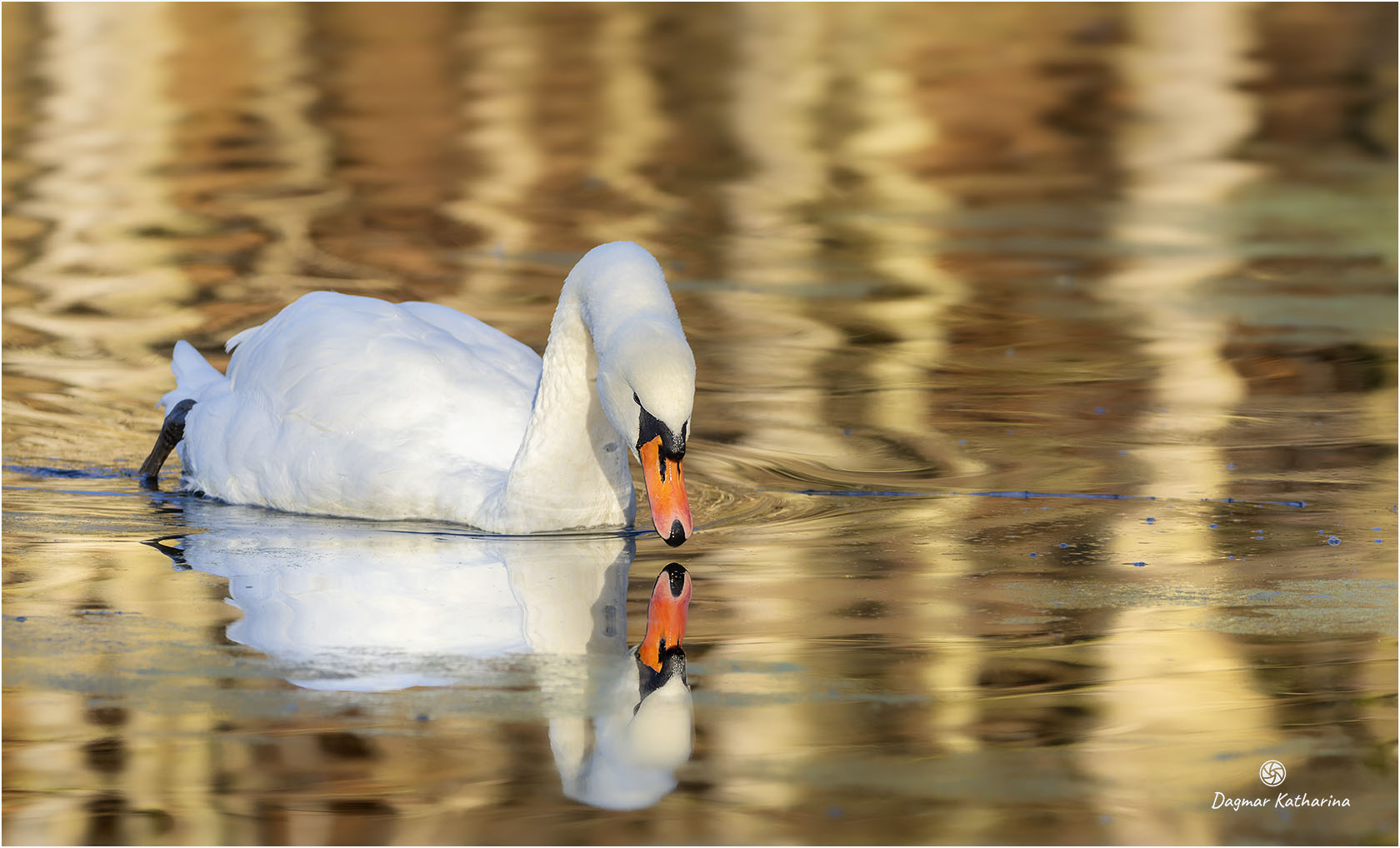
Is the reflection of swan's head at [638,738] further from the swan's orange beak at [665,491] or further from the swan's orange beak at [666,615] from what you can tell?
the swan's orange beak at [665,491]

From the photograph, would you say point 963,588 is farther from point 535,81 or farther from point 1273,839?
point 535,81

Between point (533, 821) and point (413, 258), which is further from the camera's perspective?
point (413, 258)

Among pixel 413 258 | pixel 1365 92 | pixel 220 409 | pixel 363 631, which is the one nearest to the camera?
pixel 363 631

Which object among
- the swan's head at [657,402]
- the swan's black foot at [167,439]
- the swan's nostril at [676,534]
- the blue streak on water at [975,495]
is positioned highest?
the swan's head at [657,402]

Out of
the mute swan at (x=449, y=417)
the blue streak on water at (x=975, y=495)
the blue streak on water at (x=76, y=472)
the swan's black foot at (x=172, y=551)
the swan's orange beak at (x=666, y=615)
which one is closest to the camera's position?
the swan's orange beak at (x=666, y=615)

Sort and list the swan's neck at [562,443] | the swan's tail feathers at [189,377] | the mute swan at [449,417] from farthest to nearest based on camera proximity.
Result: the swan's tail feathers at [189,377] < the swan's neck at [562,443] < the mute swan at [449,417]

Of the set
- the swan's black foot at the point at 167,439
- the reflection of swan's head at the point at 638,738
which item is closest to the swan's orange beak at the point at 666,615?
the reflection of swan's head at the point at 638,738

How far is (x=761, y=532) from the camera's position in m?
7.79

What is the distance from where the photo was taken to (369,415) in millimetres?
7941

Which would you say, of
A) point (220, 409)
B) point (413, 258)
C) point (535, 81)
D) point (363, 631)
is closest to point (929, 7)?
point (535, 81)

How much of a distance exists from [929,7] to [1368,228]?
15.3 meters

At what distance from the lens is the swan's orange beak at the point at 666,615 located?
243 inches

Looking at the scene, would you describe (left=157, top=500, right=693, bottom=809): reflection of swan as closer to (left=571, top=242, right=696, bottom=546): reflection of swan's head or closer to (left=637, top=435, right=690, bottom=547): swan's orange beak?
(left=637, top=435, right=690, bottom=547): swan's orange beak

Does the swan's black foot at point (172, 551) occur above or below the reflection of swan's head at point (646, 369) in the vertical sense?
below
